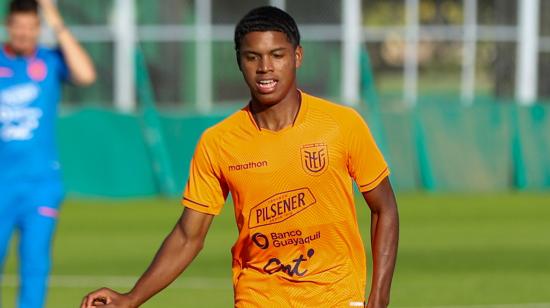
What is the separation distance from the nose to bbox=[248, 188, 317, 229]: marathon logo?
511 millimetres

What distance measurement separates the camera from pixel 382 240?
5.72 m

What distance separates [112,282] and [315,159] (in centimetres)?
789

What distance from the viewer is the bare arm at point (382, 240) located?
5.66 m

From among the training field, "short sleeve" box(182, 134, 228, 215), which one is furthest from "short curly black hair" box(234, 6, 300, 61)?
the training field

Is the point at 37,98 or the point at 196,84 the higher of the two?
the point at 196,84

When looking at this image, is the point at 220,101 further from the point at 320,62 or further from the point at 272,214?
the point at 272,214

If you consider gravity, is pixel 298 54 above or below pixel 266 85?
above

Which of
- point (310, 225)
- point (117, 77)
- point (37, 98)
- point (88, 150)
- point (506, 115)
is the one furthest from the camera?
point (117, 77)

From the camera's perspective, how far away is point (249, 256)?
5918mm

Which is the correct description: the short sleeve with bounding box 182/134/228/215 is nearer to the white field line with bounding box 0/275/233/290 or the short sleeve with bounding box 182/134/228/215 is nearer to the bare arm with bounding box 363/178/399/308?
the bare arm with bounding box 363/178/399/308

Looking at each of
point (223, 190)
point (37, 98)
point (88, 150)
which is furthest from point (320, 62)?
point (223, 190)

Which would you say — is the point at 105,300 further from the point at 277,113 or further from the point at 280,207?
the point at 277,113

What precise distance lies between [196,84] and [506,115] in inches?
332

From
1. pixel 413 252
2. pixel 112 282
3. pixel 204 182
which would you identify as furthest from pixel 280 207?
pixel 413 252
